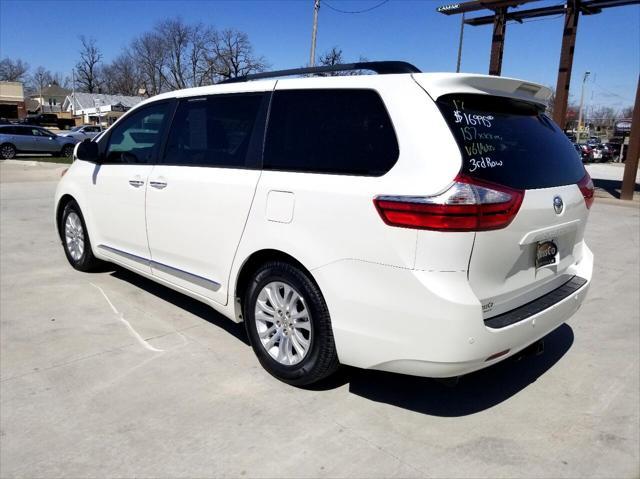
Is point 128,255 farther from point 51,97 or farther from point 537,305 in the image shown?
point 51,97

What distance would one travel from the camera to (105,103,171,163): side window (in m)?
4.18

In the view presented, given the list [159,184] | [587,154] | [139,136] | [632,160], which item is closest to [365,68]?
[159,184]

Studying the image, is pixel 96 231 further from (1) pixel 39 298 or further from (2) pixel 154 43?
(2) pixel 154 43

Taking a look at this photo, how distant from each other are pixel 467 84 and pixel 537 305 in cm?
129

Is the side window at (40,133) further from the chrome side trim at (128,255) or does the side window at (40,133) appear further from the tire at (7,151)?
the chrome side trim at (128,255)

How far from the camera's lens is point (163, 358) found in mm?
3535

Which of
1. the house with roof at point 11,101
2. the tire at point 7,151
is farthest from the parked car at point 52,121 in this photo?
the tire at point 7,151

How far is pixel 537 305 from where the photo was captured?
2893 mm

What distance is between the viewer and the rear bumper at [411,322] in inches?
95.8

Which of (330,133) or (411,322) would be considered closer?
(411,322)

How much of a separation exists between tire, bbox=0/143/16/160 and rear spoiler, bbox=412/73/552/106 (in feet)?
80.8

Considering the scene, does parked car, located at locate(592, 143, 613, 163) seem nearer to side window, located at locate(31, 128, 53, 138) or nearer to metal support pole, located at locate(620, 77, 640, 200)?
metal support pole, located at locate(620, 77, 640, 200)

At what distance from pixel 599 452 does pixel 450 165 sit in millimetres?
1684

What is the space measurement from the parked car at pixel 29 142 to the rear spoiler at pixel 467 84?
24533 mm
